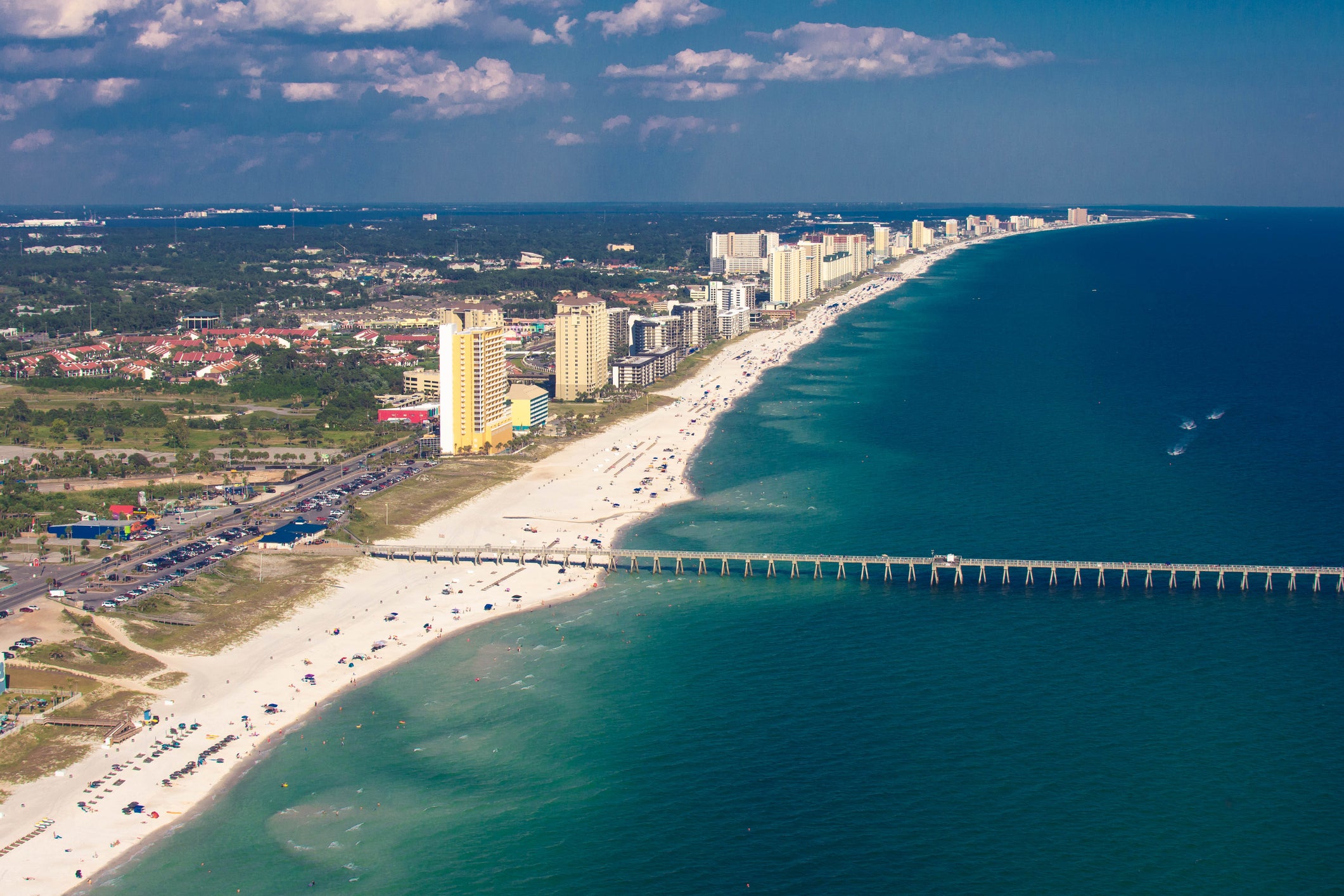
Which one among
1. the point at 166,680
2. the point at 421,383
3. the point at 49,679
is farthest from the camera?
the point at 421,383

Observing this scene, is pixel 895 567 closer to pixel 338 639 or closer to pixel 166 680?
pixel 338 639

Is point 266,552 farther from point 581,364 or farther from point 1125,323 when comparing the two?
point 1125,323

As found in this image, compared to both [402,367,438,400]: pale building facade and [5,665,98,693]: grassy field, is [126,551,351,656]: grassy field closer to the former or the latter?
[5,665,98,693]: grassy field

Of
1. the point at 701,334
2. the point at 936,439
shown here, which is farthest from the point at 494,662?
the point at 701,334

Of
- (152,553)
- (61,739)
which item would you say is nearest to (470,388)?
(152,553)

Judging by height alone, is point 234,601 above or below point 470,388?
below

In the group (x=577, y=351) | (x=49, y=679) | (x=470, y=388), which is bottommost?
(x=49, y=679)

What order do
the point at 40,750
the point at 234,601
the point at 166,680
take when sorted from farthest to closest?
1. the point at 234,601
2. the point at 166,680
3. the point at 40,750
